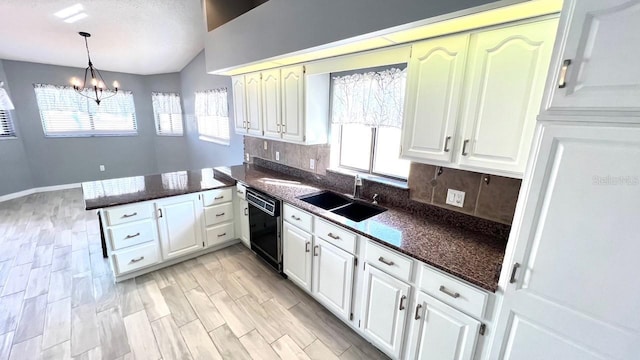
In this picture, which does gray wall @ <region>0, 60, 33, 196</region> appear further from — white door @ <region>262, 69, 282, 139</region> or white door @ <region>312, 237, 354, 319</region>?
white door @ <region>312, 237, 354, 319</region>

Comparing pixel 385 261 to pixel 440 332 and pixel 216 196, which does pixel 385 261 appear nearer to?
pixel 440 332

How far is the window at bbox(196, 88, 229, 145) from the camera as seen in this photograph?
4455 millimetres

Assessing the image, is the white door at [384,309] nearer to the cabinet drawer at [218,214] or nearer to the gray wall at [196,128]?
the cabinet drawer at [218,214]

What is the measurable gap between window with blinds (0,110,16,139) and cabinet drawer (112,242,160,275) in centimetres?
441

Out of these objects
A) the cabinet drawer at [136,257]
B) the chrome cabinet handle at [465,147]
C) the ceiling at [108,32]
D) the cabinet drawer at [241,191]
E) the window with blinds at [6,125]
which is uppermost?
the ceiling at [108,32]

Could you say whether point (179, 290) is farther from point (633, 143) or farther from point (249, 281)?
point (633, 143)

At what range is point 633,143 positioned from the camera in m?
0.80

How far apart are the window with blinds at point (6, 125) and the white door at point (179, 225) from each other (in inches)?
177

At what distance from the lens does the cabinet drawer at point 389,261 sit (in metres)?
1.50

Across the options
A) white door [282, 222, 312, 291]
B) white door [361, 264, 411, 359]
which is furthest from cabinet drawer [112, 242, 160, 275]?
white door [361, 264, 411, 359]

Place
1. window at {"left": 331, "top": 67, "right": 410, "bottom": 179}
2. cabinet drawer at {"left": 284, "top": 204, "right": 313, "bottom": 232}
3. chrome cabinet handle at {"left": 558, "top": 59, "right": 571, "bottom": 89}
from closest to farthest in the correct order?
chrome cabinet handle at {"left": 558, "top": 59, "right": 571, "bottom": 89} → window at {"left": 331, "top": 67, "right": 410, "bottom": 179} → cabinet drawer at {"left": 284, "top": 204, "right": 313, "bottom": 232}

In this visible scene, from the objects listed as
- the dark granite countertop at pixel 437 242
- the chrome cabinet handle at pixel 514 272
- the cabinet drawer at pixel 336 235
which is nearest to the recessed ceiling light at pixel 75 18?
the dark granite countertop at pixel 437 242

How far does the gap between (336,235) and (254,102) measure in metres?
1.88

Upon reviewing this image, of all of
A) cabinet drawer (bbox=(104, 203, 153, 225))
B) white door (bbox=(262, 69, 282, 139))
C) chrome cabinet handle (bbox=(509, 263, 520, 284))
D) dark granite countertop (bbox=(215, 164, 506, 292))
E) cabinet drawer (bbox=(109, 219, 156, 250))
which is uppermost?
white door (bbox=(262, 69, 282, 139))
